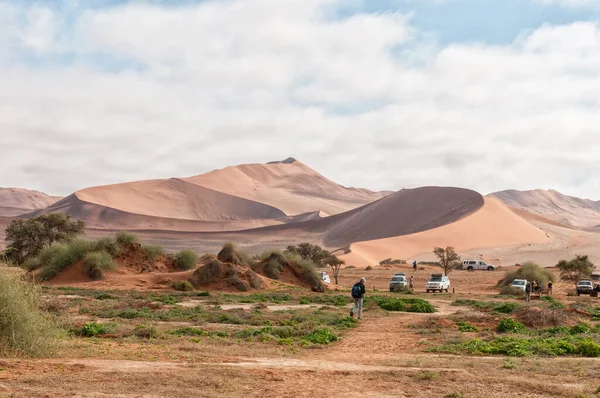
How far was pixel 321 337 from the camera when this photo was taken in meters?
16.6

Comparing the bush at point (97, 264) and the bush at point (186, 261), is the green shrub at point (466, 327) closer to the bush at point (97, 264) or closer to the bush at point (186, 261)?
the bush at point (97, 264)

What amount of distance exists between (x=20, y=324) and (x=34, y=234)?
168 feet

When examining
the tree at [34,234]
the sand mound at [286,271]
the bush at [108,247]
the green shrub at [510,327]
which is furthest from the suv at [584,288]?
the tree at [34,234]

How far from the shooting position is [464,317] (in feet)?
73.7

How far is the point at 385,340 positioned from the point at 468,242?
8619 centimetres

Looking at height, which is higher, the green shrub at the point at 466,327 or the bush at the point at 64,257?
the bush at the point at 64,257

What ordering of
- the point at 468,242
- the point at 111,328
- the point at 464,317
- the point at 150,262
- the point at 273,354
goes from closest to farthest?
the point at 273,354
the point at 111,328
the point at 464,317
the point at 150,262
the point at 468,242

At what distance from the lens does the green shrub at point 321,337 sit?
1636 cm

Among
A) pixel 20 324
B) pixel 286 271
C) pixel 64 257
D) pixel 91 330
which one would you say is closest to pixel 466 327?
pixel 91 330

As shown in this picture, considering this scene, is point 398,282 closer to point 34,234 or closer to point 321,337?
point 321,337

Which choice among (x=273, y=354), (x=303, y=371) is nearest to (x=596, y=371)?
(x=303, y=371)

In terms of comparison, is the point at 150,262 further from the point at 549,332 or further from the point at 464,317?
the point at 549,332

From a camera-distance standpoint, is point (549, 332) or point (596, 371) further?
point (549, 332)

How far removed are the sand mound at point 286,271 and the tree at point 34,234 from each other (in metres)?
22.1
